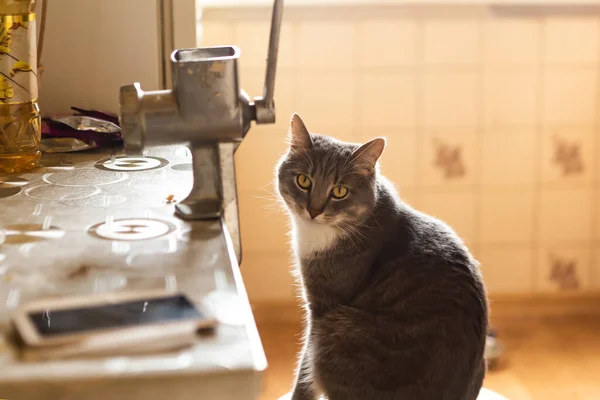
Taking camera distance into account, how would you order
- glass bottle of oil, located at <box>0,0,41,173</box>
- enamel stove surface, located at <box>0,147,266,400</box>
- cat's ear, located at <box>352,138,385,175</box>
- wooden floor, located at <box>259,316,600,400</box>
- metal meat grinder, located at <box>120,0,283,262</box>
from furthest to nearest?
1. wooden floor, located at <box>259,316,600,400</box>
2. cat's ear, located at <box>352,138,385,175</box>
3. glass bottle of oil, located at <box>0,0,41,173</box>
4. metal meat grinder, located at <box>120,0,283,262</box>
5. enamel stove surface, located at <box>0,147,266,400</box>

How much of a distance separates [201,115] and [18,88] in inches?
11.9

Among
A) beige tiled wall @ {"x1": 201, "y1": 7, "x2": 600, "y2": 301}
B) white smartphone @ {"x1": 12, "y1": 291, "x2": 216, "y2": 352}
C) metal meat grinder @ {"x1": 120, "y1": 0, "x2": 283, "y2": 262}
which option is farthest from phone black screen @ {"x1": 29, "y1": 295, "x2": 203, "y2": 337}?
beige tiled wall @ {"x1": 201, "y1": 7, "x2": 600, "y2": 301}

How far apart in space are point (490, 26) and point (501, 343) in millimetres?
923

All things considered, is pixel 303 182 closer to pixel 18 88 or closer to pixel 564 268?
pixel 18 88

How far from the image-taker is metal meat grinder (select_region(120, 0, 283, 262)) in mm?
983

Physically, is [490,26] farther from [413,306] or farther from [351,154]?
[413,306]

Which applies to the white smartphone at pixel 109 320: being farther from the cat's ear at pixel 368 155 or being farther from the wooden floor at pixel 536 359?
the wooden floor at pixel 536 359

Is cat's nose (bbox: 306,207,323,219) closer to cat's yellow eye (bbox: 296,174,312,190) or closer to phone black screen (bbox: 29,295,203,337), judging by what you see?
cat's yellow eye (bbox: 296,174,312,190)

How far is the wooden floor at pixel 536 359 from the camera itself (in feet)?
7.02

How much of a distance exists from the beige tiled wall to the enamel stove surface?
3.56 ft

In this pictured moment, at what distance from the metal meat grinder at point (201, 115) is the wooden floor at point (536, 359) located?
112 cm

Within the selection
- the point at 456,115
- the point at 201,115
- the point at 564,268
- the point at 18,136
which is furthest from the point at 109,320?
the point at 564,268

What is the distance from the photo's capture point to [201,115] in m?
1.00

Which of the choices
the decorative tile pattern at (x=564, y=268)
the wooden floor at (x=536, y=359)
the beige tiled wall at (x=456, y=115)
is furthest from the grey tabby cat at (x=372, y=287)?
the decorative tile pattern at (x=564, y=268)
